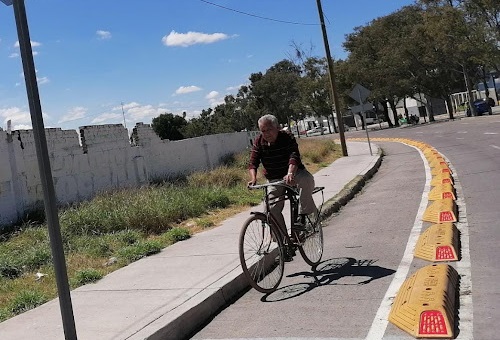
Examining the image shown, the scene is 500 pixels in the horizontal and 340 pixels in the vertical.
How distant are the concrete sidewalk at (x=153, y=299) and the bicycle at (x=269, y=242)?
0.36m

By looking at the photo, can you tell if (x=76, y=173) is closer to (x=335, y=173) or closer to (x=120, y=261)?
(x=120, y=261)

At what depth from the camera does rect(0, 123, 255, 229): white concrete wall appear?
12047 mm

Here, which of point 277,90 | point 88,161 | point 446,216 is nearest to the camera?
point 446,216

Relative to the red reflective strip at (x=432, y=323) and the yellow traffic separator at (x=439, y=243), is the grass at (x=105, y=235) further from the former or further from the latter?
the red reflective strip at (x=432, y=323)

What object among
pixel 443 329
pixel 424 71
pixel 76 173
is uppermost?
pixel 424 71

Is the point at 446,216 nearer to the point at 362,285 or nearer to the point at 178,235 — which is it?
the point at 362,285

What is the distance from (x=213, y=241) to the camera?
890cm

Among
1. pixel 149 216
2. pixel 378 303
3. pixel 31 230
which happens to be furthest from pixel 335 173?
pixel 378 303

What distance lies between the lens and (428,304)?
15.1 ft

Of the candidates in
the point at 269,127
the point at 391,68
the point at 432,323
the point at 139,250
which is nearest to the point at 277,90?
the point at 391,68

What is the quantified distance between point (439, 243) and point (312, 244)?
1574mm

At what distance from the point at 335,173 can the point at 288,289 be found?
12.9 metres

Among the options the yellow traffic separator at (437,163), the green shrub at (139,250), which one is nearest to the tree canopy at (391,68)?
the yellow traffic separator at (437,163)

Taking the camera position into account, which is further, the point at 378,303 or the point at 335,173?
the point at 335,173
